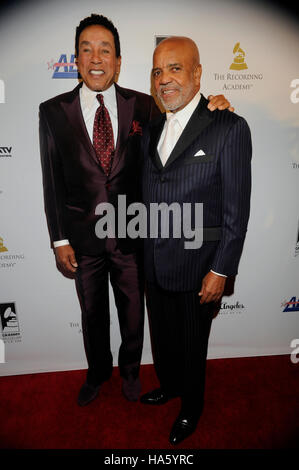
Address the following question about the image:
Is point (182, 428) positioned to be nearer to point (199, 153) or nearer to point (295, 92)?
point (199, 153)

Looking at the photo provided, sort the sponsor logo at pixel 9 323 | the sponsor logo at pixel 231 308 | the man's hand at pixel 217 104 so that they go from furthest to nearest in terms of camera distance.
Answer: the sponsor logo at pixel 231 308
the sponsor logo at pixel 9 323
the man's hand at pixel 217 104

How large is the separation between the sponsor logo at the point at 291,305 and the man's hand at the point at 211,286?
1337 millimetres

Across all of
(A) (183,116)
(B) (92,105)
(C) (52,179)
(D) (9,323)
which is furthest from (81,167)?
(D) (9,323)

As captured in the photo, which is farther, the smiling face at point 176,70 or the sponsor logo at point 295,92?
the sponsor logo at point 295,92

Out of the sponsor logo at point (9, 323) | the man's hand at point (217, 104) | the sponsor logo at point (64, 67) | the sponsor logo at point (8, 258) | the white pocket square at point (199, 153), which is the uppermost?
the sponsor logo at point (64, 67)

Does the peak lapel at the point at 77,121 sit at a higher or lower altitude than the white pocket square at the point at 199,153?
higher

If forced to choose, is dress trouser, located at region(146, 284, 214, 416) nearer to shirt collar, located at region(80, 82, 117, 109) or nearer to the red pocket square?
the red pocket square

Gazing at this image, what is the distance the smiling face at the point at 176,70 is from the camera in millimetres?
1496

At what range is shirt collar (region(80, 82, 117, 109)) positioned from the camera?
71.1 inches

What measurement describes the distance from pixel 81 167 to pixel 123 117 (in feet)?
1.32

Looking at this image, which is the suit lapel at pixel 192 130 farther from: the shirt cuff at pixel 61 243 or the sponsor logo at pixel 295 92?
the sponsor logo at pixel 295 92

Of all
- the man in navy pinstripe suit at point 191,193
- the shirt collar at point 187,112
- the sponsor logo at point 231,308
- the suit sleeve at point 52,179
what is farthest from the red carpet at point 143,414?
the shirt collar at point 187,112

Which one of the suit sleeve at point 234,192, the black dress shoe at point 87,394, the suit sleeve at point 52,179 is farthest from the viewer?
the black dress shoe at point 87,394
